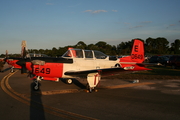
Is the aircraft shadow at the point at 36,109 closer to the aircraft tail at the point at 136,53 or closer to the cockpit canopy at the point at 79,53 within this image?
the cockpit canopy at the point at 79,53

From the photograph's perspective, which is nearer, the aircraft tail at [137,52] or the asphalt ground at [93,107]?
the asphalt ground at [93,107]

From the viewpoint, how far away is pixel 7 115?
4.87m

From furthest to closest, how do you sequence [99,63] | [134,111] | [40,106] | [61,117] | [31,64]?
[99,63] < [31,64] < [40,106] < [134,111] < [61,117]

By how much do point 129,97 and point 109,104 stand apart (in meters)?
1.47

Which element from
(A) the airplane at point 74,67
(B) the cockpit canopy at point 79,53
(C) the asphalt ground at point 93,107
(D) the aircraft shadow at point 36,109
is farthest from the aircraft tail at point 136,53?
(D) the aircraft shadow at point 36,109

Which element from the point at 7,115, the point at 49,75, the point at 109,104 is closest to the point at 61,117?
the point at 7,115

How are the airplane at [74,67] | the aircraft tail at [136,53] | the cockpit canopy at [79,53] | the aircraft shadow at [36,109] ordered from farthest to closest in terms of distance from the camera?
the aircraft tail at [136,53], the cockpit canopy at [79,53], the airplane at [74,67], the aircraft shadow at [36,109]

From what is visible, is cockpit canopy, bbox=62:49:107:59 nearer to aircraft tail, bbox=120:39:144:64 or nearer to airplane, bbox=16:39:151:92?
airplane, bbox=16:39:151:92

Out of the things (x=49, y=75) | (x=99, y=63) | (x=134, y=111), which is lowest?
(x=134, y=111)

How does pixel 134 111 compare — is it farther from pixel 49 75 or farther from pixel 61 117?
pixel 49 75

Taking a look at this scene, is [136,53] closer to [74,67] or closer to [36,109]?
[74,67]

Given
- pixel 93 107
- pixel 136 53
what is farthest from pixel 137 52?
pixel 93 107

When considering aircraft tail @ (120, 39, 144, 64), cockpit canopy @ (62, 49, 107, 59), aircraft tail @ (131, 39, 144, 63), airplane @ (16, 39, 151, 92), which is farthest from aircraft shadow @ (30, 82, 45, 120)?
aircraft tail @ (131, 39, 144, 63)

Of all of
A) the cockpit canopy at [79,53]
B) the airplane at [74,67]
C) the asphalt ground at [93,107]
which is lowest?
A: the asphalt ground at [93,107]
